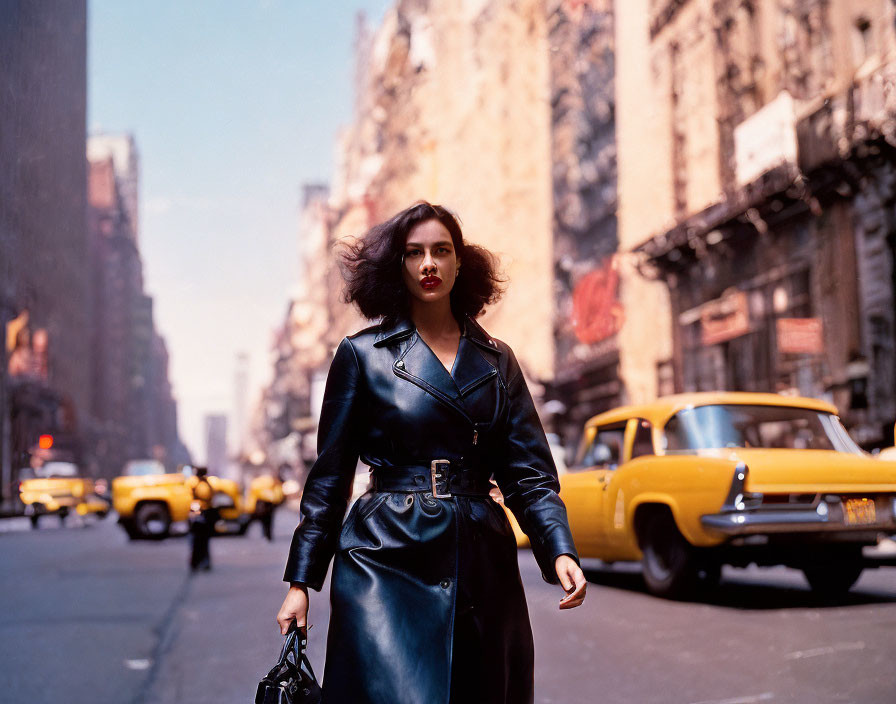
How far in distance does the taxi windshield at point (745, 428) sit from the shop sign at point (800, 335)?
13071 millimetres

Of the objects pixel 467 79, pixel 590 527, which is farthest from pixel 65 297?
pixel 590 527

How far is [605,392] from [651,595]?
90.7ft

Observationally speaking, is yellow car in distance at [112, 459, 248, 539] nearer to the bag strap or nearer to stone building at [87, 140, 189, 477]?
Result: the bag strap

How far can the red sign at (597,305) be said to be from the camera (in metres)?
37.0

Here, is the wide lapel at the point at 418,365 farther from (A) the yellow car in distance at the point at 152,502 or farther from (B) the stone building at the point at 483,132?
(B) the stone building at the point at 483,132

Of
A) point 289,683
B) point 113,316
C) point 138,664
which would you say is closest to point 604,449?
point 138,664

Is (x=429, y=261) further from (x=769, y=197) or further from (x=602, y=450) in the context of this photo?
(x=769, y=197)

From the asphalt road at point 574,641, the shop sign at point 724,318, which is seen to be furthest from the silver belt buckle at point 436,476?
the shop sign at point 724,318

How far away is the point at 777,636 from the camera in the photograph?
25.2 feet

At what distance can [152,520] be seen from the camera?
74.5 feet

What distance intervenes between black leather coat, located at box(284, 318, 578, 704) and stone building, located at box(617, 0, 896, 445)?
19.0 metres

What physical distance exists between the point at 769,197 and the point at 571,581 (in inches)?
907

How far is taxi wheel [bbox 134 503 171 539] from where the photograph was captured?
2258 centimetres

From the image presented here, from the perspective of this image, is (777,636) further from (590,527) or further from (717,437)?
(590,527)
